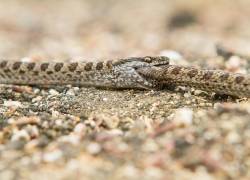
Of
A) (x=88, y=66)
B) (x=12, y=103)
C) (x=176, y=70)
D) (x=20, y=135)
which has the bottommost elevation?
(x=20, y=135)

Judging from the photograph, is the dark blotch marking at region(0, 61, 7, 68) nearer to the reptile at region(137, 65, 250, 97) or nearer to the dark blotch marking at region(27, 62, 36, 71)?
the dark blotch marking at region(27, 62, 36, 71)

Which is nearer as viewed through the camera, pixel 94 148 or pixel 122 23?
pixel 94 148

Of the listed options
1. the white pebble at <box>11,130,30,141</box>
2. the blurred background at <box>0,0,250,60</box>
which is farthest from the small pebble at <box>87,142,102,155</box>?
the blurred background at <box>0,0,250,60</box>

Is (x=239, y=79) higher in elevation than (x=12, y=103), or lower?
higher

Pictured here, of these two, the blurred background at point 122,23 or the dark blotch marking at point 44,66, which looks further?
the blurred background at point 122,23

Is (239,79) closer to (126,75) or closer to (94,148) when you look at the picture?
(126,75)

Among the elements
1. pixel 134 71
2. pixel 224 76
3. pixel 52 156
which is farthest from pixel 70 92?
pixel 52 156

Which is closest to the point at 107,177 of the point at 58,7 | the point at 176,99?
the point at 176,99

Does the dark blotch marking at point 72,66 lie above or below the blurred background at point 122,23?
below

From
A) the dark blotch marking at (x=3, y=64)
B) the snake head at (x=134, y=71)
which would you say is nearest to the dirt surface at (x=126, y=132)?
the snake head at (x=134, y=71)

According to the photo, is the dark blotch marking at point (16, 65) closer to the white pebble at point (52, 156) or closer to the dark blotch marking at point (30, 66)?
the dark blotch marking at point (30, 66)
